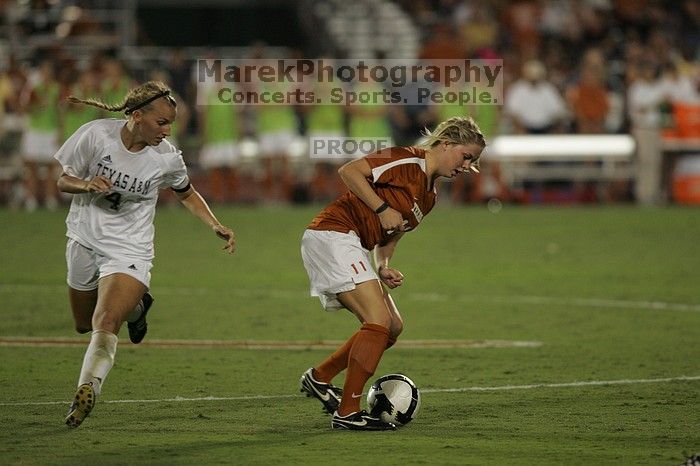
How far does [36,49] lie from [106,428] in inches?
943

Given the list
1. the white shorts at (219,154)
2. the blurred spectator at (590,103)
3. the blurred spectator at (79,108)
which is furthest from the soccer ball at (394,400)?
the blurred spectator at (590,103)

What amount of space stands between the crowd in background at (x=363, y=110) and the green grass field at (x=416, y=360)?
21.5 feet

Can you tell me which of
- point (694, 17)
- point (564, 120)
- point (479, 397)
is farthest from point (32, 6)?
point (479, 397)

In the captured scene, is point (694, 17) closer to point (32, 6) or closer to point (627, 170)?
point (627, 170)

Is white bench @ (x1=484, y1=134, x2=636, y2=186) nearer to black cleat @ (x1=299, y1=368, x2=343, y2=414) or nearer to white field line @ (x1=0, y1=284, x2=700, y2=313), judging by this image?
white field line @ (x1=0, y1=284, x2=700, y2=313)

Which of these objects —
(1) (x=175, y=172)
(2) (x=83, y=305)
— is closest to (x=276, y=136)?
(2) (x=83, y=305)

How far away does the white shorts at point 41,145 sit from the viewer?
2706 centimetres

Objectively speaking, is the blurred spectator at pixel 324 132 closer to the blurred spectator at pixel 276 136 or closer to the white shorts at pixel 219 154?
the blurred spectator at pixel 276 136

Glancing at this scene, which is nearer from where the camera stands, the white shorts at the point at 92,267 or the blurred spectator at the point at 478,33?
the white shorts at the point at 92,267

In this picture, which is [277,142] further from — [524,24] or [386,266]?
[386,266]

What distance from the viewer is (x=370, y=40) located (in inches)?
1342

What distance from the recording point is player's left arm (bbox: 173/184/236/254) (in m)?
9.23

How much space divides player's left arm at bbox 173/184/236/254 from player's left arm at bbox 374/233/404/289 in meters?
1.01

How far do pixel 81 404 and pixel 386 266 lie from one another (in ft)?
6.71
